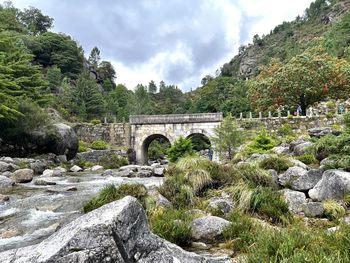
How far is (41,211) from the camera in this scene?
9039 millimetres

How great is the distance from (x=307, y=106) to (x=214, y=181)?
25131 mm

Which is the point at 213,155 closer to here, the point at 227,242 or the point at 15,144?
the point at 15,144

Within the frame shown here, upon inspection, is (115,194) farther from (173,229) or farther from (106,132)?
(106,132)

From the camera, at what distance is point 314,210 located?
299 inches

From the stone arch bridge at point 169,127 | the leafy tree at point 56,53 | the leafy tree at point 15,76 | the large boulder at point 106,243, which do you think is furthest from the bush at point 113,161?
the leafy tree at point 56,53

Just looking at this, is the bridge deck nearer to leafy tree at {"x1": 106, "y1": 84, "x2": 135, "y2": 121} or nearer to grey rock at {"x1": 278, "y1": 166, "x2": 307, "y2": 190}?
leafy tree at {"x1": 106, "y1": 84, "x2": 135, "y2": 121}

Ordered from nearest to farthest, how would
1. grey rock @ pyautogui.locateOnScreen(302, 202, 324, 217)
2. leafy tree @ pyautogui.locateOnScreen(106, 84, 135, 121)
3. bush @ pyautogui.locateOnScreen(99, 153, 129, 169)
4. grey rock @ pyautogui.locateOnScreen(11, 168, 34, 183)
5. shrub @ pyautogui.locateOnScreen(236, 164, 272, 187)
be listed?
1. grey rock @ pyautogui.locateOnScreen(302, 202, 324, 217)
2. shrub @ pyautogui.locateOnScreen(236, 164, 272, 187)
3. grey rock @ pyautogui.locateOnScreen(11, 168, 34, 183)
4. bush @ pyautogui.locateOnScreen(99, 153, 129, 169)
5. leafy tree @ pyautogui.locateOnScreen(106, 84, 135, 121)

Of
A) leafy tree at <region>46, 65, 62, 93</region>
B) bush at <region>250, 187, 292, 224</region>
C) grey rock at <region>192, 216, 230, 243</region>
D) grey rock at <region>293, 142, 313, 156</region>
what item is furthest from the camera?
leafy tree at <region>46, 65, 62, 93</region>

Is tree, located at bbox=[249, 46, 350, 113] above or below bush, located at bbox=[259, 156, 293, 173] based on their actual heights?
above

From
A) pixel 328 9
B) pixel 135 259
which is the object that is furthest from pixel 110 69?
pixel 135 259

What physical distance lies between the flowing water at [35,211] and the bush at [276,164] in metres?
6.29

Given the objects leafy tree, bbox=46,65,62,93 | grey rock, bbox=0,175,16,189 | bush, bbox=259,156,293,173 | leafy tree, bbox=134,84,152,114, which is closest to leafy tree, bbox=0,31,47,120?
grey rock, bbox=0,175,16,189

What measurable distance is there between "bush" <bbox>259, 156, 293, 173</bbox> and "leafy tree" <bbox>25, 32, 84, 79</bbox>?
53668 mm

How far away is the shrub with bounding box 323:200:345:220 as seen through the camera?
23.7 ft
